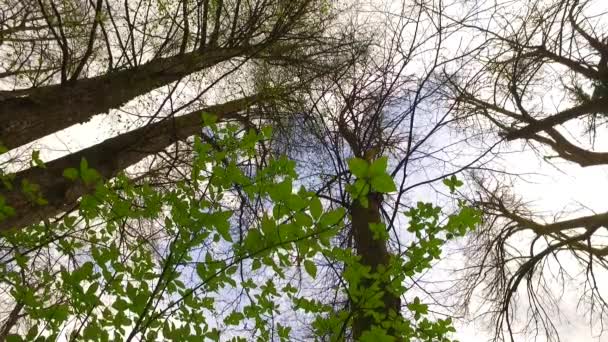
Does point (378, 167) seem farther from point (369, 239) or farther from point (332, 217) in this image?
point (369, 239)

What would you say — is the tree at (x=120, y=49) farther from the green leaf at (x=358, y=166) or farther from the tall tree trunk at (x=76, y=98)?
the green leaf at (x=358, y=166)

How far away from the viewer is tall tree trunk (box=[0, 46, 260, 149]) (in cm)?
278

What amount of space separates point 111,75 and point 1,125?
81 centimetres

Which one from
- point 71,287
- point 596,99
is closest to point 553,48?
point 596,99

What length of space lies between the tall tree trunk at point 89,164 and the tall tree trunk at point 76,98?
246 millimetres

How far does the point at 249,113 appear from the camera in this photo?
172 inches

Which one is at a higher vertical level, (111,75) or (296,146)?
(296,146)

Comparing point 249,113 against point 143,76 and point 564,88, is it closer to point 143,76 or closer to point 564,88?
point 143,76

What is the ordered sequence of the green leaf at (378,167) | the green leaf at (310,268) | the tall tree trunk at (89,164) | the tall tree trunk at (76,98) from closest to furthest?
1. the green leaf at (378,167)
2. the green leaf at (310,268)
3. the tall tree trunk at (89,164)
4. the tall tree trunk at (76,98)

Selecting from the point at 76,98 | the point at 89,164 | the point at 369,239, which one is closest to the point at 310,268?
the point at 369,239

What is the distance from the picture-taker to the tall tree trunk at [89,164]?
245 centimetres

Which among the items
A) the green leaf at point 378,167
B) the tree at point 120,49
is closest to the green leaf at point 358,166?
the green leaf at point 378,167

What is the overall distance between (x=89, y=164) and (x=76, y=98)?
19.7 inches

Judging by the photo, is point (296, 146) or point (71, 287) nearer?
point (71, 287)
